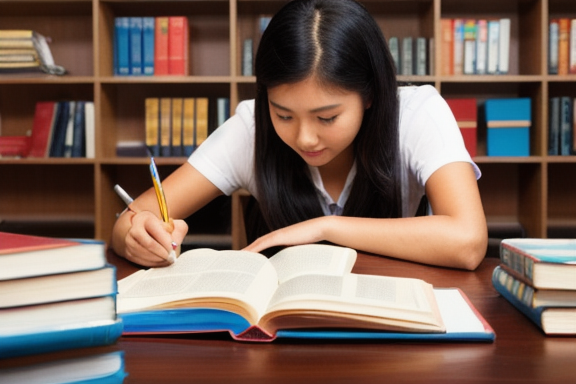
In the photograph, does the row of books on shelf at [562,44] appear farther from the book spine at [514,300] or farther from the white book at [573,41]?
the book spine at [514,300]

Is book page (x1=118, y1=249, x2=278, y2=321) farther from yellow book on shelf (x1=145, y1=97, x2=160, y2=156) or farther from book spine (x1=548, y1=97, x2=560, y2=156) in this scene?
book spine (x1=548, y1=97, x2=560, y2=156)

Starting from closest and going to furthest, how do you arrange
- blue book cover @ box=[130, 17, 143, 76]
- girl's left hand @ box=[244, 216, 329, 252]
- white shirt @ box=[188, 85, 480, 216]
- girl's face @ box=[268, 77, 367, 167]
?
girl's left hand @ box=[244, 216, 329, 252] → girl's face @ box=[268, 77, 367, 167] → white shirt @ box=[188, 85, 480, 216] → blue book cover @ box=[130, 17, 143, 76]

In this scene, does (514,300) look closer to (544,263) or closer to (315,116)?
(544,263)

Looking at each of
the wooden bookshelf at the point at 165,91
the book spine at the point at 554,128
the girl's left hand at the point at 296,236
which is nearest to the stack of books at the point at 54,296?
the girl's left hand at the point at 296,236

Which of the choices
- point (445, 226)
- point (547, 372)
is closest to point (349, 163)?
point (445, 226)

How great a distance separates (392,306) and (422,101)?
0.93 meters

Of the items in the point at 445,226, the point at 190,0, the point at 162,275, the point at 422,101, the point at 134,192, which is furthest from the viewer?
the point at 134,192

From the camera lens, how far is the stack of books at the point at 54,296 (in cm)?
44

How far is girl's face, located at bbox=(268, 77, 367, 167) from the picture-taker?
1.22 m

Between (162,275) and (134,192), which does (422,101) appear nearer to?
(162,275)

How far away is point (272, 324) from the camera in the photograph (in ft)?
2.10

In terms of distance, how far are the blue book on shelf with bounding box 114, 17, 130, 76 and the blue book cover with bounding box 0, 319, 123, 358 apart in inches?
106

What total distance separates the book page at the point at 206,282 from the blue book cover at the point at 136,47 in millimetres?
2245

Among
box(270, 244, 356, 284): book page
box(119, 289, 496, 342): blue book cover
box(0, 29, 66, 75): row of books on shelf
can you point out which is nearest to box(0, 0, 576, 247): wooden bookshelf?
box(0, 29, 66, 75): row of books on shelf
